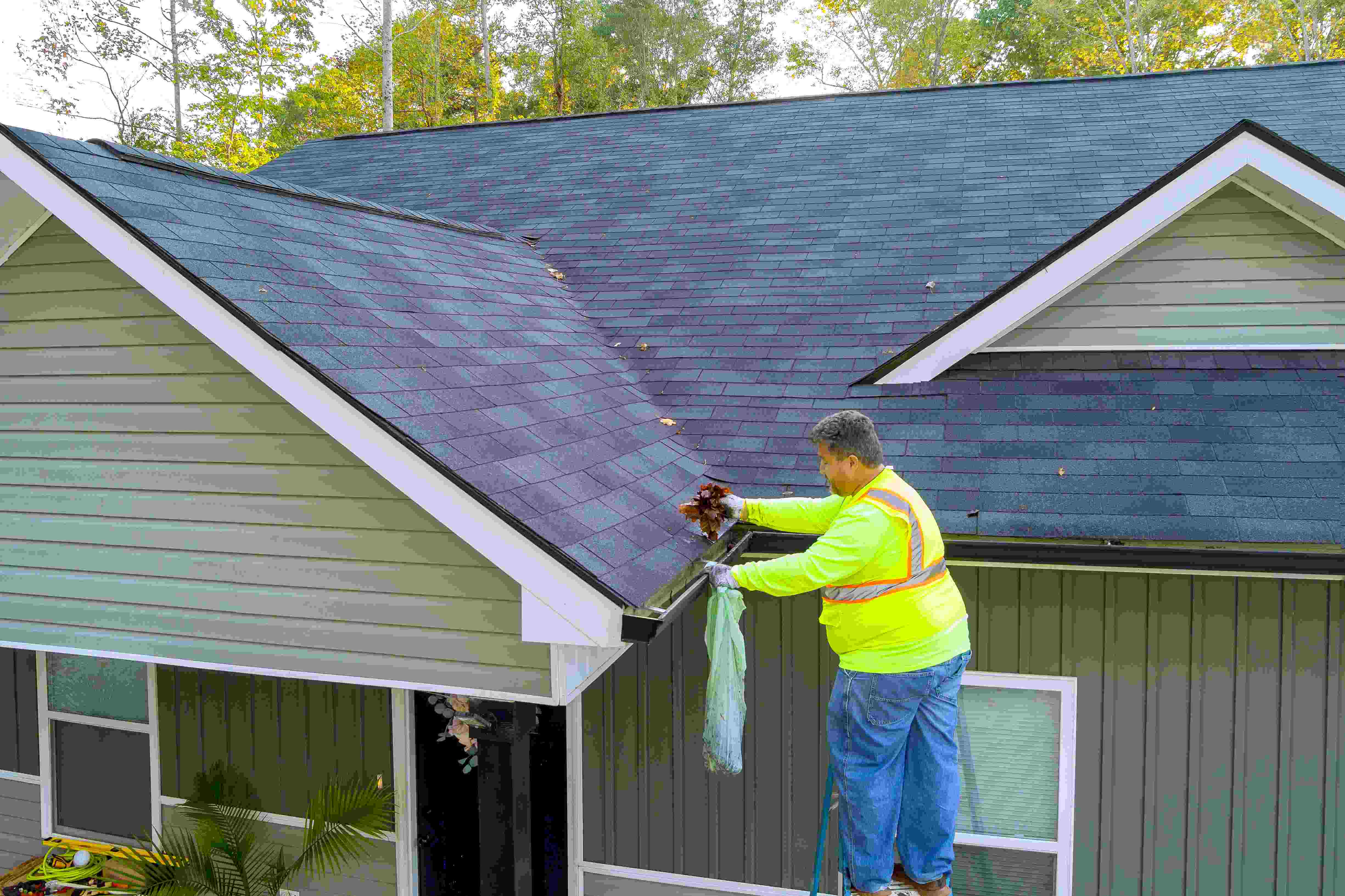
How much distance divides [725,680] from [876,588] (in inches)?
27.6

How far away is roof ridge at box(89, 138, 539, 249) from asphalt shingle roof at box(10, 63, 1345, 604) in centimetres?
4

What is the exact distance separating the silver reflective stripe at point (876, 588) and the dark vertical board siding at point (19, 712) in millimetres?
6035

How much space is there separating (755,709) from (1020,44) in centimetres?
2964

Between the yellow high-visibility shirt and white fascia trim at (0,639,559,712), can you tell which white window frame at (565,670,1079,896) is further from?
the yellow high-visibility shirt

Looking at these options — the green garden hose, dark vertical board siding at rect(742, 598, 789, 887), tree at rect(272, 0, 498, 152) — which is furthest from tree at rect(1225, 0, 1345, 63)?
the green garden hose

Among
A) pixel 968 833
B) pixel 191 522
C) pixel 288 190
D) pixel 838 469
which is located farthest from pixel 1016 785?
pixel 288 190

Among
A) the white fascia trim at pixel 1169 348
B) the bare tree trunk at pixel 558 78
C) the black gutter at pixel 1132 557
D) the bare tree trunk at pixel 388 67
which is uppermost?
the bare tree trunk at pixel 558 78

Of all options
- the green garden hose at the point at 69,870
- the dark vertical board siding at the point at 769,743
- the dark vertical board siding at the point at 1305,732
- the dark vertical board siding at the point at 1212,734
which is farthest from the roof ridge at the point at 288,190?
the dark vertical board siding at the point at 1305,732

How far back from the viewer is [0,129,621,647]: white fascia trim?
3289 millimetres

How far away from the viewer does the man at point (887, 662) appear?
3504 mm

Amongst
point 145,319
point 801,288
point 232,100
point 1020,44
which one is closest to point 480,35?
point 232,100

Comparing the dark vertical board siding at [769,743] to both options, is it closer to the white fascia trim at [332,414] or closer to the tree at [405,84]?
the white fascia trim at [332,414]

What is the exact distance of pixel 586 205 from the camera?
27.8 feet

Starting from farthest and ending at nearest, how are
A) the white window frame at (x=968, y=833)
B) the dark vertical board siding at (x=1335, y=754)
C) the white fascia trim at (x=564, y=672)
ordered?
1. the white window frame at (x=968, y=833)
2. the dark vertical board siding at (x=1335, y=754)
3. the white fascia trim at (x=564, y=672)
